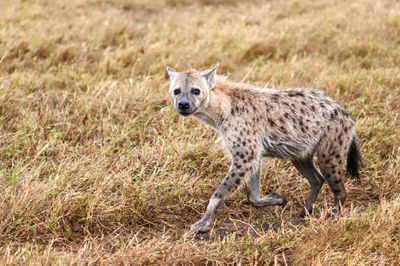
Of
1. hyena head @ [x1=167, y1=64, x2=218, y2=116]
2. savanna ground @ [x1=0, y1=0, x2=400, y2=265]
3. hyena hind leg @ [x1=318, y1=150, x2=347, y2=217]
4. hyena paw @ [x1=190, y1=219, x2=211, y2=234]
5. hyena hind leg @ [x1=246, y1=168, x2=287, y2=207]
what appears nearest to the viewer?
savanna ground @ [x1=0, y1=0, x2=400, y2=265]

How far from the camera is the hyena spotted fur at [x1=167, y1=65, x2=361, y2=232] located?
3.97 metres

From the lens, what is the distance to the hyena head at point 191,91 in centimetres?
393

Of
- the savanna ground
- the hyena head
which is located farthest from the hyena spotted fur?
the savanna ground

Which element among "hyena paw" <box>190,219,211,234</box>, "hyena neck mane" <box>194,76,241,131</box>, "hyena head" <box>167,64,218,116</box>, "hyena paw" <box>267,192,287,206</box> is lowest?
"hyena paw" <box>267,192,287,206</box>

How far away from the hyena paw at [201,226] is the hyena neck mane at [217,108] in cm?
73

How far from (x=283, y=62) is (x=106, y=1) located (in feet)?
Answer: 13.4

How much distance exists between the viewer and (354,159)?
426cm

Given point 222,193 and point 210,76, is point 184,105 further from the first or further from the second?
point 222,193

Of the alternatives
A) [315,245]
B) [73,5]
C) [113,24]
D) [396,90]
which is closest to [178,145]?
[315,245]

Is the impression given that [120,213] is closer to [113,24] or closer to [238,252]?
[238,252]

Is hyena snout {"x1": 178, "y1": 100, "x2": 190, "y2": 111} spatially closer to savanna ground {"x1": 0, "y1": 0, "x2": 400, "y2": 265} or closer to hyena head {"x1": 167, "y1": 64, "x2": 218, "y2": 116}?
hyena head {"x1": 167, "y1": 64, "x2": 218, "y2": 116}

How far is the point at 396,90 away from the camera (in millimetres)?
5789

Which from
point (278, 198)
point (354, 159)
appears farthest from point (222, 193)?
point (354, 159)

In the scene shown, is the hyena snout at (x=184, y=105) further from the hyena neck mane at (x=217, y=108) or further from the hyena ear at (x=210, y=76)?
the hyena ear at (x=210, y=76)
